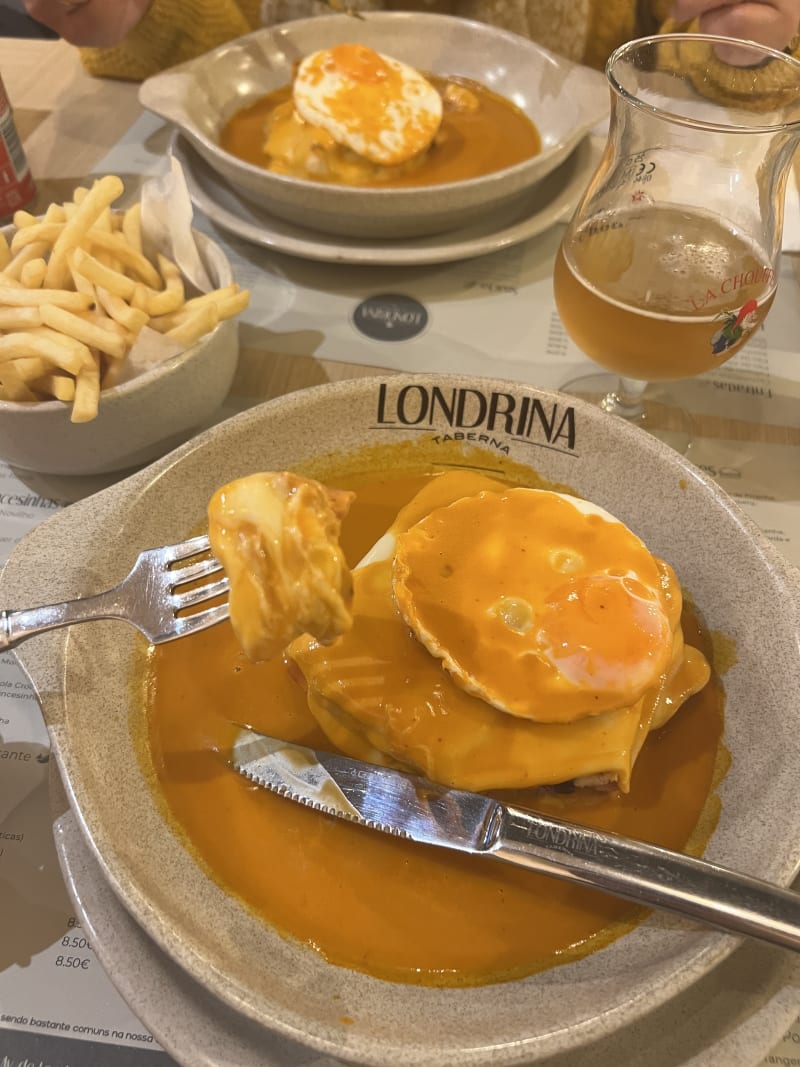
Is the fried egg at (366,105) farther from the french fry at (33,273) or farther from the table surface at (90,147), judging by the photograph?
the french fry at (33,273)

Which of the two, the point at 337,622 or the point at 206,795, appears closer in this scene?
the point at 337,622

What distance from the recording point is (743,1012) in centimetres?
107

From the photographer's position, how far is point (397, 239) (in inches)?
94.3

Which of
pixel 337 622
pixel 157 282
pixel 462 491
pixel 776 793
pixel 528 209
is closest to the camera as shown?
pixel 337 622

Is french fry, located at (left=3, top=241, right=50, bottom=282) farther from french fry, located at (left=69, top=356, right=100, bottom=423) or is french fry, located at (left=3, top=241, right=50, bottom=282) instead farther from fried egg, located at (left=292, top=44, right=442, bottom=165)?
fried egg, located at (left=292, top=44, right=442, bottom=165)

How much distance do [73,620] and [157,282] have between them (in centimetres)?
104

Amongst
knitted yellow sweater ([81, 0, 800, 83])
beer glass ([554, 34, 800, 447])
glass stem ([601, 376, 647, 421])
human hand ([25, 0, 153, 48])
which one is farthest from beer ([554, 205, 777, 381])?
human hand ([25, 0, 153, 48])

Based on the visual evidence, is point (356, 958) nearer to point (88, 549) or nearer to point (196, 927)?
point (196, 927)

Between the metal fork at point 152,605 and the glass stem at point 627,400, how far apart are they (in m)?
1.21

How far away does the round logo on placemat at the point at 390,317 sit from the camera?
226 cm

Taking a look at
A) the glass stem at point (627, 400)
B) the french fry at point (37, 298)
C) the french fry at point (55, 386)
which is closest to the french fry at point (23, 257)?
the french fry at point (37, 298)

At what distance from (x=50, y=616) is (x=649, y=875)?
0.97 m

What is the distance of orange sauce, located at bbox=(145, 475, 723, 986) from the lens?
114 cm

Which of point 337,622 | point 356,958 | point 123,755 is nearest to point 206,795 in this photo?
point 123,755
